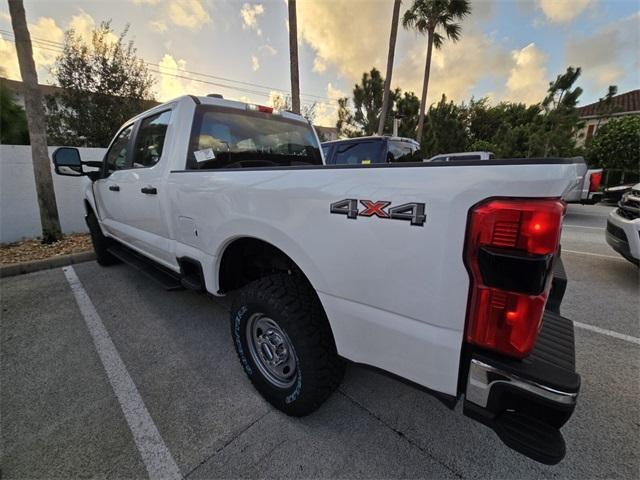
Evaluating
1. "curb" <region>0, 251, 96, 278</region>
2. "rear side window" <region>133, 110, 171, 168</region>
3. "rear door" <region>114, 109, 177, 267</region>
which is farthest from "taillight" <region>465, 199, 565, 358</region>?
"curb" <region>0, 251, 96, 278</region>

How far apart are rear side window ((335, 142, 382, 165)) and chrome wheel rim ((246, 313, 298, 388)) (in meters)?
4.53

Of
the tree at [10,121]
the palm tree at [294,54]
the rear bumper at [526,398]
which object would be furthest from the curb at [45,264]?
the tree at [10,121]

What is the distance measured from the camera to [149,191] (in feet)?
8.42

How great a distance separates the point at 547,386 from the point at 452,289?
1.39 feet

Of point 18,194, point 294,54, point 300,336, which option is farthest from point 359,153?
point 18,194

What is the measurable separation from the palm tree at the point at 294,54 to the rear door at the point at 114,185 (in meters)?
5.87

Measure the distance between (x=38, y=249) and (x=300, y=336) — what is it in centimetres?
605

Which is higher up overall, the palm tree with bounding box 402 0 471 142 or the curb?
the palm tree with bounding box 402 0 471 142

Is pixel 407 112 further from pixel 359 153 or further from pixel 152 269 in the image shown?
pixel 152 269

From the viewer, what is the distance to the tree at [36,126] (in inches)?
192

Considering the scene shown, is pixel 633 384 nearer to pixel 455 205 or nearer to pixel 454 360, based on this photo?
pixel 454 360

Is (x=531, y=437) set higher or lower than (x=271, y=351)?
higher

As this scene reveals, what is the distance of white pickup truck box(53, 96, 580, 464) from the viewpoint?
0.93m

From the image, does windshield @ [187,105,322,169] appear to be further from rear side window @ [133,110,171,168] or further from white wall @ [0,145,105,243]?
white wall @ [0,145,105,243]
